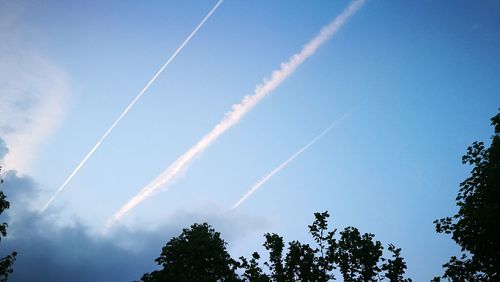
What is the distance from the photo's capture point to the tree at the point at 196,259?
1330 inches

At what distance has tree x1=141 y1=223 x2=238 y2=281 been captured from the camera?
33781mm

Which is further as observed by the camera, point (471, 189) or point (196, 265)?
point (196, 265)

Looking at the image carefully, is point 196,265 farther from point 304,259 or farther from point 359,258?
point 359,258

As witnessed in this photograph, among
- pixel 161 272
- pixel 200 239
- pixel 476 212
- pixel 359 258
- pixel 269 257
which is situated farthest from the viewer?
pixel 200 239

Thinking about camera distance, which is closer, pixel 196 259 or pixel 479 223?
pixel 479 223

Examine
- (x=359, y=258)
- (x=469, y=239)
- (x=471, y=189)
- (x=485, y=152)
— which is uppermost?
(x=485, y=152)

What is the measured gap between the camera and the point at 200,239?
36719mm

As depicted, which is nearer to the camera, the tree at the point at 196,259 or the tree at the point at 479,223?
the tree at the point at 479,223

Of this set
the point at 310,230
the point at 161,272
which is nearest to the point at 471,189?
the point at 310,230

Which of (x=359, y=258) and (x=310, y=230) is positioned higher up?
(x=310, y=230)

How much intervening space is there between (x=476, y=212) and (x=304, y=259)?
11642 mm

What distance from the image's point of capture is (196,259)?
35.3 metres

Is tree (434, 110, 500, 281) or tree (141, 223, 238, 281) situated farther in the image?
tree (141, 223, 238, 281)

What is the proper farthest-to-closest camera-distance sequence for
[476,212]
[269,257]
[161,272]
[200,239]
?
[200,239] < [161,272] < [269,257] < [476,212]
